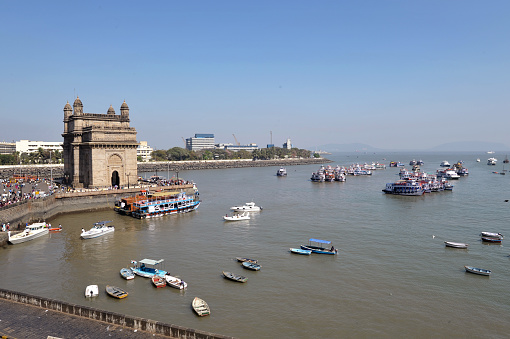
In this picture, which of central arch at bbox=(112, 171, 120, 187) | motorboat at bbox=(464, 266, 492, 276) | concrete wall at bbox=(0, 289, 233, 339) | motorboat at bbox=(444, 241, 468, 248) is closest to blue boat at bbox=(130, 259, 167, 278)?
concrete wall at bbox=(0, 289, 233, 339)

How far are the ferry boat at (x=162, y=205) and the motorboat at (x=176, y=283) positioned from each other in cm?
3162

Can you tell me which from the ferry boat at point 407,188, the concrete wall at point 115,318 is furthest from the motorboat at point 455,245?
the ferry boat at point 407,188

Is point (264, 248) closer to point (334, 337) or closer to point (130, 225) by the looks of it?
point (334, 337)

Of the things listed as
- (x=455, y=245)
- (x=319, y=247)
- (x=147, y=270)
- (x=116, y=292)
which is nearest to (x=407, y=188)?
(x=455, y=245)

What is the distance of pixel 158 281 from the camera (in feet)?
107

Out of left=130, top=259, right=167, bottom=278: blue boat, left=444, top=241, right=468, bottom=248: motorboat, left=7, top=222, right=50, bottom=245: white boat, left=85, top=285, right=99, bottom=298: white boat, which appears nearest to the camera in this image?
left=85, top=285, right=99, bottom=298: white boat

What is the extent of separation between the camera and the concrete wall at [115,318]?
19527 mm

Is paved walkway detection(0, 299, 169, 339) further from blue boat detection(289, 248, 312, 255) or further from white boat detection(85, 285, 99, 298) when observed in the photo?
blue boat detection(289, 248, 312, 255)

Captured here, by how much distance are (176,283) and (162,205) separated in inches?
1376

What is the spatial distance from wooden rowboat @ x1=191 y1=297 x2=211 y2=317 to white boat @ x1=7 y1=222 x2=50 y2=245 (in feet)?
96.4

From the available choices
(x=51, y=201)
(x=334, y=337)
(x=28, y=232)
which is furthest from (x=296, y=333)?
(x=51, y=201)

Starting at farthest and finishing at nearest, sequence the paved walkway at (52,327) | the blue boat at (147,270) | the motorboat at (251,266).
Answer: the motorboat at (251,266) < the blue boat at (147,270) < the paved walkway at (52,327)

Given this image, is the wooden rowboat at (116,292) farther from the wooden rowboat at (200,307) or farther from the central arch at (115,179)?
the central arch at (115,179)

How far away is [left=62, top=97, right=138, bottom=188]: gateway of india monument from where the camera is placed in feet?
242
